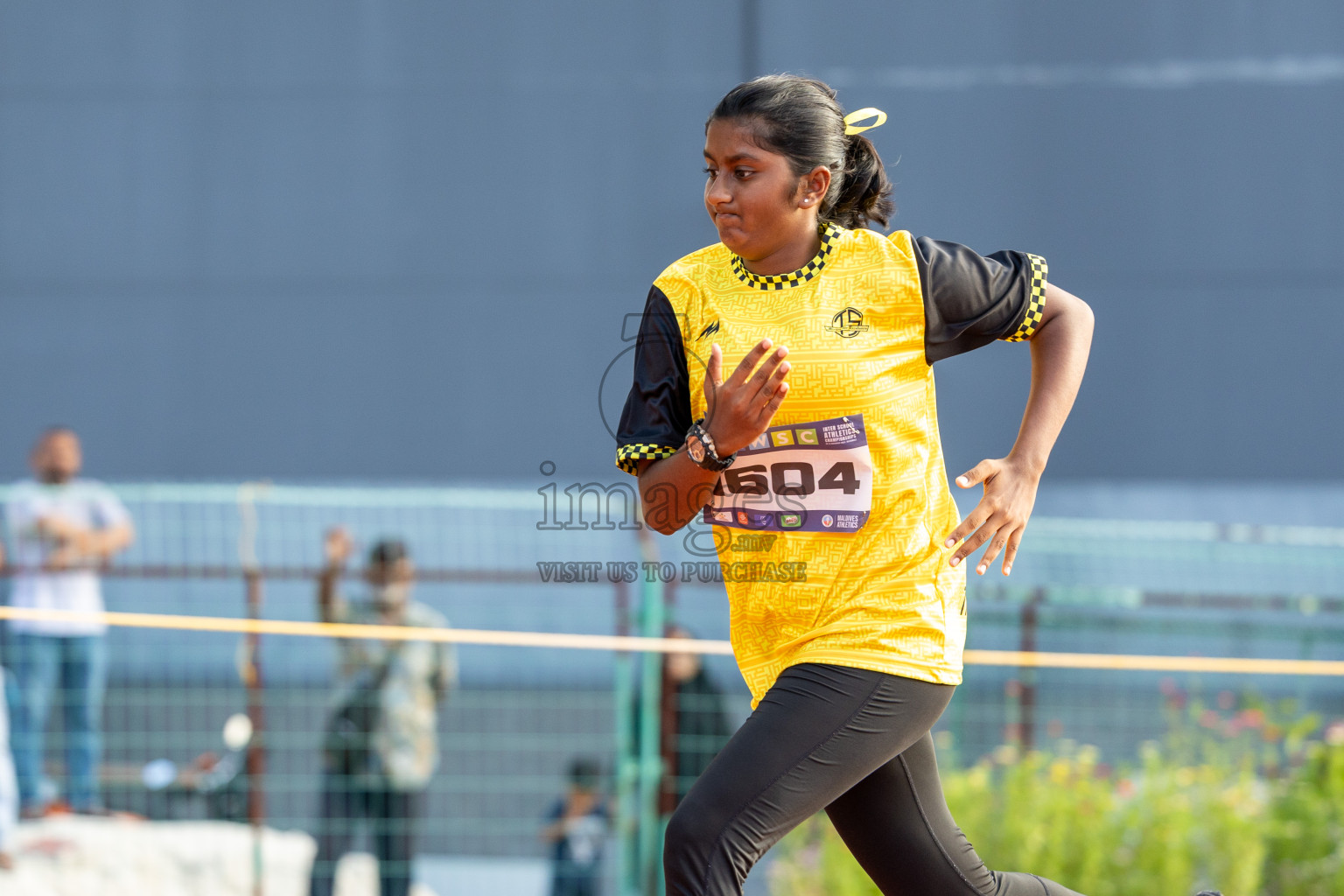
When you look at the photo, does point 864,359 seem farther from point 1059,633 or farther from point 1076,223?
point 1076,223

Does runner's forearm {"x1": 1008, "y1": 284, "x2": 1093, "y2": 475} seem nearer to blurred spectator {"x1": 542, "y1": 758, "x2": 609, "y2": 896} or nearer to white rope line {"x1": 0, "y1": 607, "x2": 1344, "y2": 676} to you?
white rope line {"x1": 0, "y1": 607, "x2": 1344, "y2": 676}

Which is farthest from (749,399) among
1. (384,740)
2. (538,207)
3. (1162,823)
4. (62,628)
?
(538,207)

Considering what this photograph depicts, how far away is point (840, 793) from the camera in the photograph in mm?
2080

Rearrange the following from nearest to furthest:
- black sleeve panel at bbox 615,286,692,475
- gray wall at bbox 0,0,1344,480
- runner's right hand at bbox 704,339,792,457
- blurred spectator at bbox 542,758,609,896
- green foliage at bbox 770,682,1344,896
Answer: runner's right hand at bbox 704,339,792,457, black sleeve panel at bbox 615,286,692,475, green foliage at bbox 770,682,1344,896, blurred spectator at bbox 542,758,609,896, gray wall at bbox 0,0,1344,480

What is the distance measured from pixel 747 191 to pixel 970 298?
0.45 m

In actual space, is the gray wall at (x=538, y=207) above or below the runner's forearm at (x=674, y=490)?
above

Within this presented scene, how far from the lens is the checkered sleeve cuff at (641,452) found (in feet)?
7.23

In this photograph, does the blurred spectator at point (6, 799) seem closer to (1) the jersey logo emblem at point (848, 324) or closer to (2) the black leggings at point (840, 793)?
(2) the black leggings at point (840, 793)

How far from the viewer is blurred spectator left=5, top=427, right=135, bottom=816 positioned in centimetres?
488

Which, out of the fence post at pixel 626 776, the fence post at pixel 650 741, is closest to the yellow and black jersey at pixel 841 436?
the fence post at pixel 650 741

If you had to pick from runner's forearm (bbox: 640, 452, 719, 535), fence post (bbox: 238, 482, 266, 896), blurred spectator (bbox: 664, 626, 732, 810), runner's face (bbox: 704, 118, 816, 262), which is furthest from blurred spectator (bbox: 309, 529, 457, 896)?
runner's face (bbox: 704, 118, 816, 262)

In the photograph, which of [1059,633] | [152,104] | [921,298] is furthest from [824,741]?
[152,104]

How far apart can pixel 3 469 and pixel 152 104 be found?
9.47ft

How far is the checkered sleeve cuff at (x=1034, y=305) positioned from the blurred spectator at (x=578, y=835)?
10.2 ft
